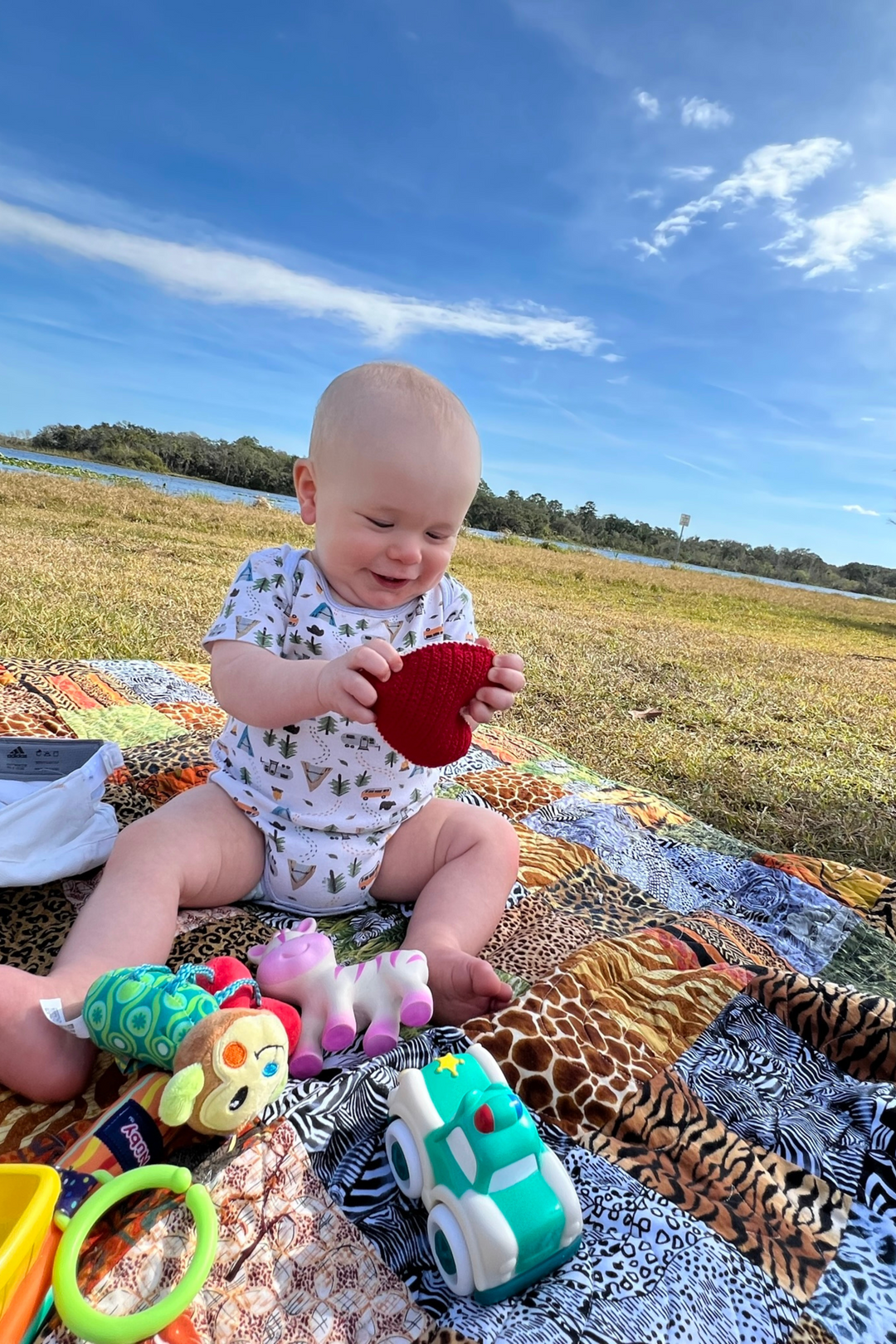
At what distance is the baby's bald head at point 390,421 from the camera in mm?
1328

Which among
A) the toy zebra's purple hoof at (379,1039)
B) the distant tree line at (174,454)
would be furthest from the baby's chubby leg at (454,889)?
the distant tree line at (174,454)

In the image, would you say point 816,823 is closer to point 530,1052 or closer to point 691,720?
point 691,720

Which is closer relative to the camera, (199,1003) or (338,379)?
(199,1003)

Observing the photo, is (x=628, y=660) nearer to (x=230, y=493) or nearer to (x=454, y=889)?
(x=454, y=889)

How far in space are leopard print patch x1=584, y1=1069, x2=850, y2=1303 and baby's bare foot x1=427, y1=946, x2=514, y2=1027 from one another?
24 cm

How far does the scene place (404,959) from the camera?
47.0 inches

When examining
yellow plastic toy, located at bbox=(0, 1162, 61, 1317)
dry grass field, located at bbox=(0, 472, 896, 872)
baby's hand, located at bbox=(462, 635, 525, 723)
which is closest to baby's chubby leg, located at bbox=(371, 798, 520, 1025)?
baby's hand, located at bbox=(462, 635, 525, 723)

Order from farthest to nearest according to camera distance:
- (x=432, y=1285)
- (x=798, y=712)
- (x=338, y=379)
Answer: (x=798, y=712)
(x=338, y=379)
(x=432, y=1285)

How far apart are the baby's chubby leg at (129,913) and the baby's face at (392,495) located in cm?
53

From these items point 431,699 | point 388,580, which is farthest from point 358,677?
point 388,580

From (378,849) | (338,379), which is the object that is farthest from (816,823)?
(338,379)

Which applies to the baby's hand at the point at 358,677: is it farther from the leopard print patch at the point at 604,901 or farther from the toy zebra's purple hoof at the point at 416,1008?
the leopard print patch at the point at 604,901

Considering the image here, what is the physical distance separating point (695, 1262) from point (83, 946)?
2.94 ft

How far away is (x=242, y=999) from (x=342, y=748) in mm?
543
